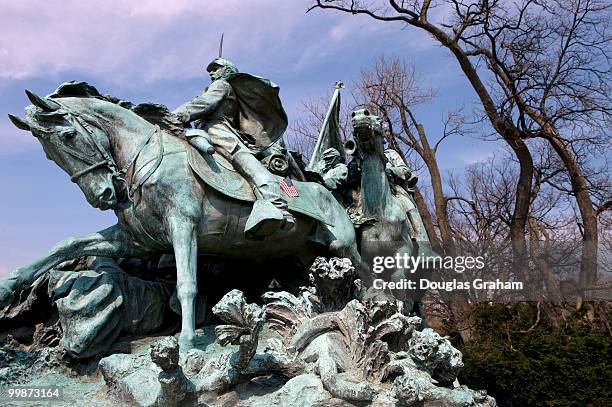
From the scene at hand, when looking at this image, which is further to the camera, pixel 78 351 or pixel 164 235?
pixel 164 235

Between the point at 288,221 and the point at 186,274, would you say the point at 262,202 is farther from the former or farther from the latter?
the point at 186,274

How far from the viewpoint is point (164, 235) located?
4066mm

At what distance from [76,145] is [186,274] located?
3.49 feet

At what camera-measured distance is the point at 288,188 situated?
437cm

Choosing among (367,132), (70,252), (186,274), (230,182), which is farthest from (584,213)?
(70,252)

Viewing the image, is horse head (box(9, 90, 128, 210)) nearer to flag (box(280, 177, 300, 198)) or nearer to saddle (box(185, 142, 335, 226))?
saddle (box(185, 142, 335, 226))

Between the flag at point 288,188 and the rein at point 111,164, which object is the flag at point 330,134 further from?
the rein at point 111,164

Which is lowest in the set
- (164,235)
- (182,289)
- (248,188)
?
(182,289)

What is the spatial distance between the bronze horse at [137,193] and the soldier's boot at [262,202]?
0.51ft

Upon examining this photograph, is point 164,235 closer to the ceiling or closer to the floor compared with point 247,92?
closer to the floor

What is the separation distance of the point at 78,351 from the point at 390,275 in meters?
2.28

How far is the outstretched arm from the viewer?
14.5 ft

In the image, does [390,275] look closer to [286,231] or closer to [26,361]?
[286,231]

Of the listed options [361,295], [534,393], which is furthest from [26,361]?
[534,393]
